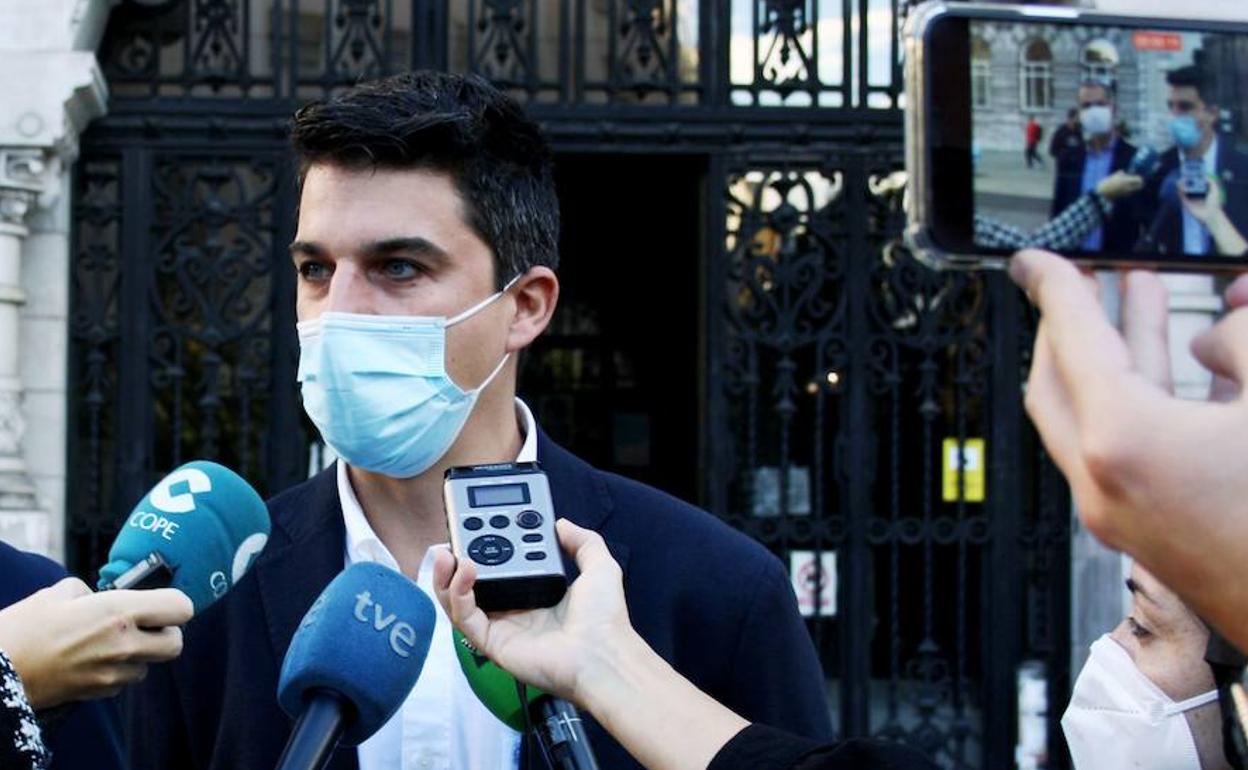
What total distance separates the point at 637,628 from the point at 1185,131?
54.6 inches

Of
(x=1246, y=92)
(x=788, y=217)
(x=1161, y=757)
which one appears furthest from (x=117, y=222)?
(x=1246, y=92)

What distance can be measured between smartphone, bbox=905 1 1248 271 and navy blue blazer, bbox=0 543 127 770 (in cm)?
164

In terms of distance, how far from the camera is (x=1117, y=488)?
1.25 m

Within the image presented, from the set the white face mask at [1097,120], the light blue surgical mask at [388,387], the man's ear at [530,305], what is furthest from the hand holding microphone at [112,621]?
the white face mask at [1097,120]

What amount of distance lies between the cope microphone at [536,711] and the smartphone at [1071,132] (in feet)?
2.09

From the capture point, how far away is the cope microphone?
1.78 meters

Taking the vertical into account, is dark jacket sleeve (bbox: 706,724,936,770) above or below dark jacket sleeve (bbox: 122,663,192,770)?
above

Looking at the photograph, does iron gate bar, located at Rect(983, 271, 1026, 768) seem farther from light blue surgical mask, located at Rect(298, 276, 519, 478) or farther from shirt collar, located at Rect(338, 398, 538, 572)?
light blue surgical mask, located at Rect(298, 276, 519, 478)

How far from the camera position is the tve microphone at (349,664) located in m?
1.82

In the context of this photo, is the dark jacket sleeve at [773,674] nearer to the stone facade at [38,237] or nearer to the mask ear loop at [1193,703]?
the mask ear loop at [1193,703]

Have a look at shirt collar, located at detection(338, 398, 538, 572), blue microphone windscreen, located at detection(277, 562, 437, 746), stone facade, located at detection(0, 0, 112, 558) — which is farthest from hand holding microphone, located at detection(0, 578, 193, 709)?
stone facade, located at detection(0, 0, 112, 558)

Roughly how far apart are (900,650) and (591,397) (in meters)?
2.63

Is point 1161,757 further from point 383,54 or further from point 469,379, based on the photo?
point 383,54

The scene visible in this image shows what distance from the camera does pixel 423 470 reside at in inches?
108
